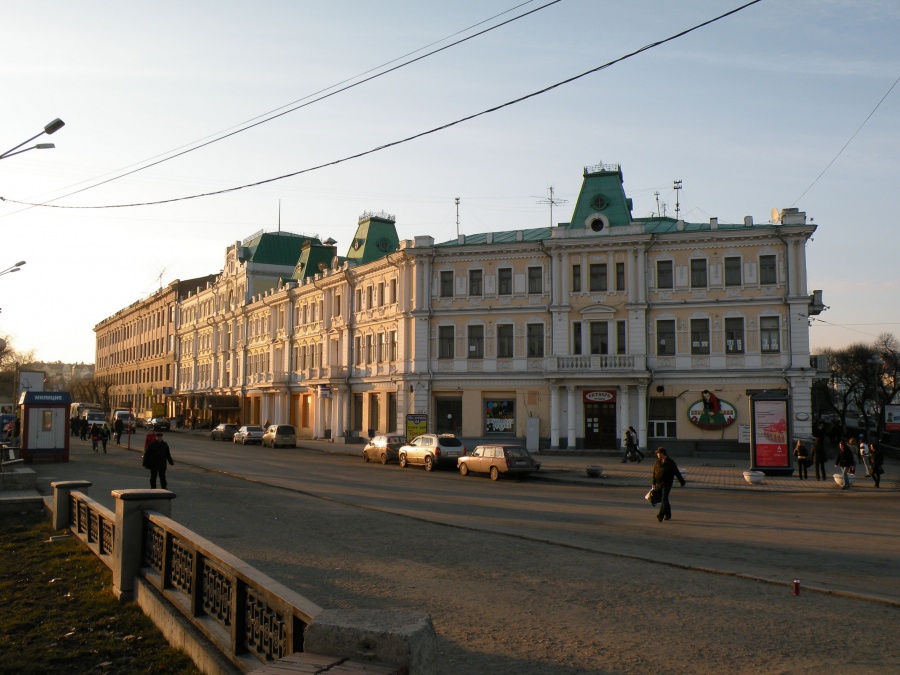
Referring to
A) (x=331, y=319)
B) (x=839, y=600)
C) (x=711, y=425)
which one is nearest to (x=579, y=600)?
(x=839, y=600)

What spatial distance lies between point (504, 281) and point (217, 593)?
128 ft

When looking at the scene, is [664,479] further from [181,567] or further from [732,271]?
[732,271]

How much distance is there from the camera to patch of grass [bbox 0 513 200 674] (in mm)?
7441

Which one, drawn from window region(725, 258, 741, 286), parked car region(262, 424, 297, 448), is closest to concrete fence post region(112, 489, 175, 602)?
window region(725, 258, 741, 286)

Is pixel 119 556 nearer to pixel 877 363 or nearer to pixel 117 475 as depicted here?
pixel 117 475

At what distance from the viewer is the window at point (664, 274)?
4244cm

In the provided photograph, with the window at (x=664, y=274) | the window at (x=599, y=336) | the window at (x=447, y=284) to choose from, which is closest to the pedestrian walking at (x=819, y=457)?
the window at (x=664, y=274)

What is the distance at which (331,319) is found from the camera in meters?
57.3

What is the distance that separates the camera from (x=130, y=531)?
9.62 metres

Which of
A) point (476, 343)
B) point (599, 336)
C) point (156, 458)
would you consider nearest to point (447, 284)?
point (476, 343)

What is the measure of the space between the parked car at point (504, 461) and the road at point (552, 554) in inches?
165

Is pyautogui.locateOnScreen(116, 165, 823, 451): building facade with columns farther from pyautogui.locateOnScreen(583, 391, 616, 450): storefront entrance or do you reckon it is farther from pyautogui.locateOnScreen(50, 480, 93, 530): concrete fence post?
pyautogui.locateOnScreen(50, 480, 93, 530): concrete fence post

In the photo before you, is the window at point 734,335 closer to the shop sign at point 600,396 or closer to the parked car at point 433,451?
the shop sign at point 600,396

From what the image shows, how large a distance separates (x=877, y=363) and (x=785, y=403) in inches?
2367
